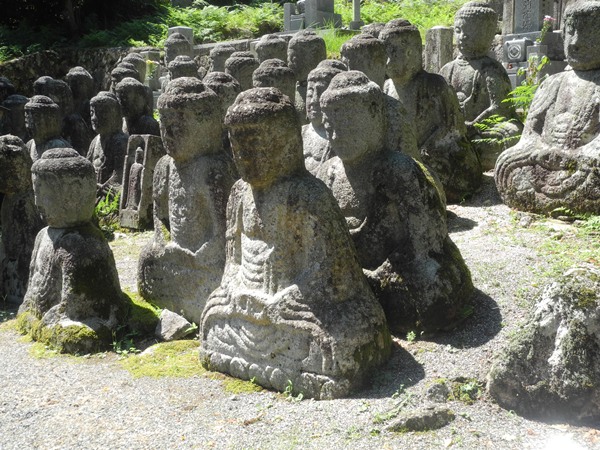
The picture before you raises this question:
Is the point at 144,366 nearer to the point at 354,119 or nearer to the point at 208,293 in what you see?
the point at 208,293

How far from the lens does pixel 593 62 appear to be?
764 cm

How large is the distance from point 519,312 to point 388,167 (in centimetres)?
143

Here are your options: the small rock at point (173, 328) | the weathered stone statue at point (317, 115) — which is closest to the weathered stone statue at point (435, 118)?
the weathered stone statue at point (317, 115)

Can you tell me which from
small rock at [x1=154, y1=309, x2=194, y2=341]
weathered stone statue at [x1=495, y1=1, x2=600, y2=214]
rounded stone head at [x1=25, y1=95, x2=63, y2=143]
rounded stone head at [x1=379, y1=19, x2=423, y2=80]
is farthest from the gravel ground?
rounded stone head at [x1=25, y1=95, x2=63, y2=143]

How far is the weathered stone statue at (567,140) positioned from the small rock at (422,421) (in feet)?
13.2

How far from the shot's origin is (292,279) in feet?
16.1

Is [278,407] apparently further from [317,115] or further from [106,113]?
[106,113]

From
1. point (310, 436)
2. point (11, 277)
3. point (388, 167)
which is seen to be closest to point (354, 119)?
point (388, 167)

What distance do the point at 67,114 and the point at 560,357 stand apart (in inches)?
401

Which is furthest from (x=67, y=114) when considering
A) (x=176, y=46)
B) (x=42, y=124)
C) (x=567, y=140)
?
(x=567, y=140)

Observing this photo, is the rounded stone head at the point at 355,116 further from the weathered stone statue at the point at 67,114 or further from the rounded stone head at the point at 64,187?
the weathered stone statue at the point at 67,114

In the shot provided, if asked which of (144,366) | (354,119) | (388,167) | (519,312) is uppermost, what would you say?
(354,119)

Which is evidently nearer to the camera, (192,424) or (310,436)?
(310,436)

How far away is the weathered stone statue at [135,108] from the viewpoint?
11008 millimetres
